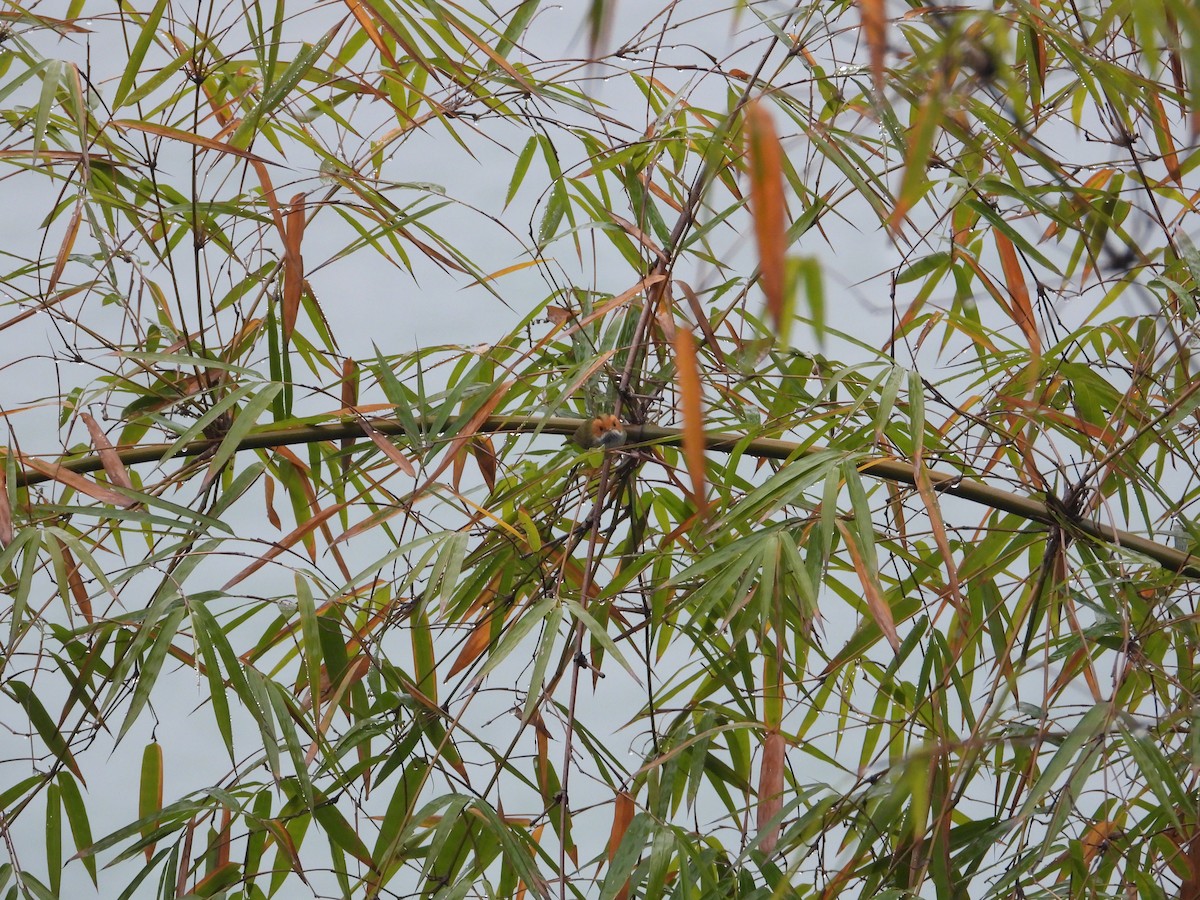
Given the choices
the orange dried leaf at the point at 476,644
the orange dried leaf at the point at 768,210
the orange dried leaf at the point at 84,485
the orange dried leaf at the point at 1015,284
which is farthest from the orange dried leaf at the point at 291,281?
the orange dried leaf at the point at 768,210

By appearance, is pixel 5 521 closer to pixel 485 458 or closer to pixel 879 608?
pixel 485 458

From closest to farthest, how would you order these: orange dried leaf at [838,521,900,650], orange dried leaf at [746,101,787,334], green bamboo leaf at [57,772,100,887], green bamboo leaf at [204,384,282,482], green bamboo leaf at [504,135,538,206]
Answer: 1. orange dried leaf at [746,101,787,334]
2. orange dried leaf at [838,521,900,650]
3. green bamboo leaf at [204,384,282,482]
4. green bamboo leaf at [57,772,100,887]
5. green bamboo leaf at [504,135,538,206]

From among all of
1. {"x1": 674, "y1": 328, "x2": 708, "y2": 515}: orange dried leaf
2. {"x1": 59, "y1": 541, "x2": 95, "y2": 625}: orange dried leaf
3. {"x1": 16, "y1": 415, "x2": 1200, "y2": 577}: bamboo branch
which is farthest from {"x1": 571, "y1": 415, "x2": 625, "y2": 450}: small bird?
{"x1": 674, "y1": 328, "x2": 708, "y2": 515}: orange dried leaf

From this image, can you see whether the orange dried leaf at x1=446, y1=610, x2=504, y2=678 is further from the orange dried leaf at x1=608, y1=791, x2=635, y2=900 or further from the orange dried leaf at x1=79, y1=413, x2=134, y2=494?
the orange dried leaf at x1=79, y1=413, x2=134, y2=494

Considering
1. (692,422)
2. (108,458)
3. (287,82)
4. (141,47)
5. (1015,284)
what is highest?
(141,47)

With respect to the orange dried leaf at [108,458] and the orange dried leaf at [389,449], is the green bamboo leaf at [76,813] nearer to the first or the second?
the orange dried leaf at [108,458]

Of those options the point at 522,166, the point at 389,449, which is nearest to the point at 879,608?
the point at 389,449

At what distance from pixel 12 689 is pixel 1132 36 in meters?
0.86

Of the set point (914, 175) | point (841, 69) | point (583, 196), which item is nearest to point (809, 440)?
point (841, 69)

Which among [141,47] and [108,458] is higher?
[141,47]

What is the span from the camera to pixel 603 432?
837 millimetres

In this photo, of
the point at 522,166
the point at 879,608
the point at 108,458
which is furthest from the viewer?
the point at 522,166

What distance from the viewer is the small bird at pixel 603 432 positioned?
2.74 feet

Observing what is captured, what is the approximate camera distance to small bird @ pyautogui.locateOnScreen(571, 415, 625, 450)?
834 millimetres
